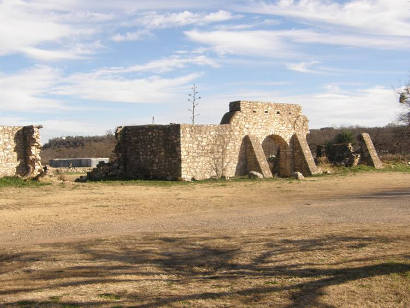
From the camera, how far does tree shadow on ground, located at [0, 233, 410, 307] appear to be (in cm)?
521

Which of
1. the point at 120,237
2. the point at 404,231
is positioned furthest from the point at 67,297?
the point at 404,231

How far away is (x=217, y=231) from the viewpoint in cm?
834

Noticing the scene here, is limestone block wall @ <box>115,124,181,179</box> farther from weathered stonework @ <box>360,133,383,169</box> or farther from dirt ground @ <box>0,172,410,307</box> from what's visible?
weathered stonework @ <box>360,133,383,169</box>

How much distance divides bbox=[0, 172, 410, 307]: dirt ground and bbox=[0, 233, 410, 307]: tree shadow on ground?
0.01 m

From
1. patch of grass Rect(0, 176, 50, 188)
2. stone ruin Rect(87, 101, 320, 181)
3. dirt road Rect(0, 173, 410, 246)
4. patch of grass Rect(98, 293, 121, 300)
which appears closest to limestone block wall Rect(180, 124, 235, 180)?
stone ruin Rect(87, 101, 320, 181)

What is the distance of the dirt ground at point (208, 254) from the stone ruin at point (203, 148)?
6.88 m

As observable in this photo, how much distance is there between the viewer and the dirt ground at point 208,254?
16.9ft

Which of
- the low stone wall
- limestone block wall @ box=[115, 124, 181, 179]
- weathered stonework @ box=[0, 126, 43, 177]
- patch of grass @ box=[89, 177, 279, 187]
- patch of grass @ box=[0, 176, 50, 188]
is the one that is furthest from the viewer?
the low stone wall

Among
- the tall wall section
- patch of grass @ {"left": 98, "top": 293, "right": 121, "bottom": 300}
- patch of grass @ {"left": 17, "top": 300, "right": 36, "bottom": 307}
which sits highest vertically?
the tall wall section

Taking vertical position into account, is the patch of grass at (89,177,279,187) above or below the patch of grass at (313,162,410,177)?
below

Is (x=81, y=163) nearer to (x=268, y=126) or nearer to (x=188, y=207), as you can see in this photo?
(x=268, y=126)

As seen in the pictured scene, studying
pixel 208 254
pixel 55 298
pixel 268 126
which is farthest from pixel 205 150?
pixel 55 298

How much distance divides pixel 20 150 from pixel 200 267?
14.6m

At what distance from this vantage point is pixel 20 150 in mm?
18875
